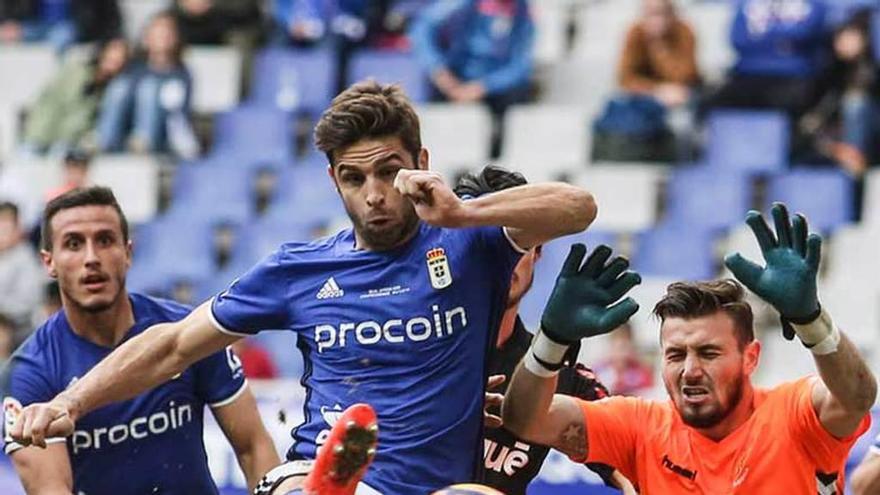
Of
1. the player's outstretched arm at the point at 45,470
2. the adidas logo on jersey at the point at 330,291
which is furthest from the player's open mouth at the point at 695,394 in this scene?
the player's outstretched arm at the point at 45,470

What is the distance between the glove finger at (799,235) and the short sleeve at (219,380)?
7.62 ft

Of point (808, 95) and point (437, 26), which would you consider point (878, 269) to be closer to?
point (808, 95)

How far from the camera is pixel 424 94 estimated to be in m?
15.1

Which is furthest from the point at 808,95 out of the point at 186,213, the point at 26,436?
the point at 26,436

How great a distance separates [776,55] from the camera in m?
14.3

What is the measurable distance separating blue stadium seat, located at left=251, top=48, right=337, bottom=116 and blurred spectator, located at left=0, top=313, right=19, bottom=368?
3090mm

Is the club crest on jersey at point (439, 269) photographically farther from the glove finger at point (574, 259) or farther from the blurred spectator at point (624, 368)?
the blurred spectator at point (624, 368)

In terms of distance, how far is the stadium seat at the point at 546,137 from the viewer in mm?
14539

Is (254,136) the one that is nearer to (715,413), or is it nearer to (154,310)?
(154,310)

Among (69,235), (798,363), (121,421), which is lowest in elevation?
(798,363)

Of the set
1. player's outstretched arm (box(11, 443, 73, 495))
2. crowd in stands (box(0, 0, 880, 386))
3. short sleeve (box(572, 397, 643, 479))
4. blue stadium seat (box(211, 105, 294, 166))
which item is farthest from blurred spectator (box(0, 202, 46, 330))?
short sleeve (box(572, 397, 643, 479))

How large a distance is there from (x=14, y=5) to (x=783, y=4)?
20.1ft

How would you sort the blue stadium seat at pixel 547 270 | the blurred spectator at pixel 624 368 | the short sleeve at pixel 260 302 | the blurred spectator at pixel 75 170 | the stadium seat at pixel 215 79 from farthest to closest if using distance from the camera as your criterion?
the stadium seat at pixel 215 79 < the blurred spectator at pixel 75 170 < the blue stadium seat at pixel 547 270 < the blurred spectator at pixel 624 368 < the short sleeve at pixel 260 302

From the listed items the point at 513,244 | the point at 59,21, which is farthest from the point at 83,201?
the point at 59,21
